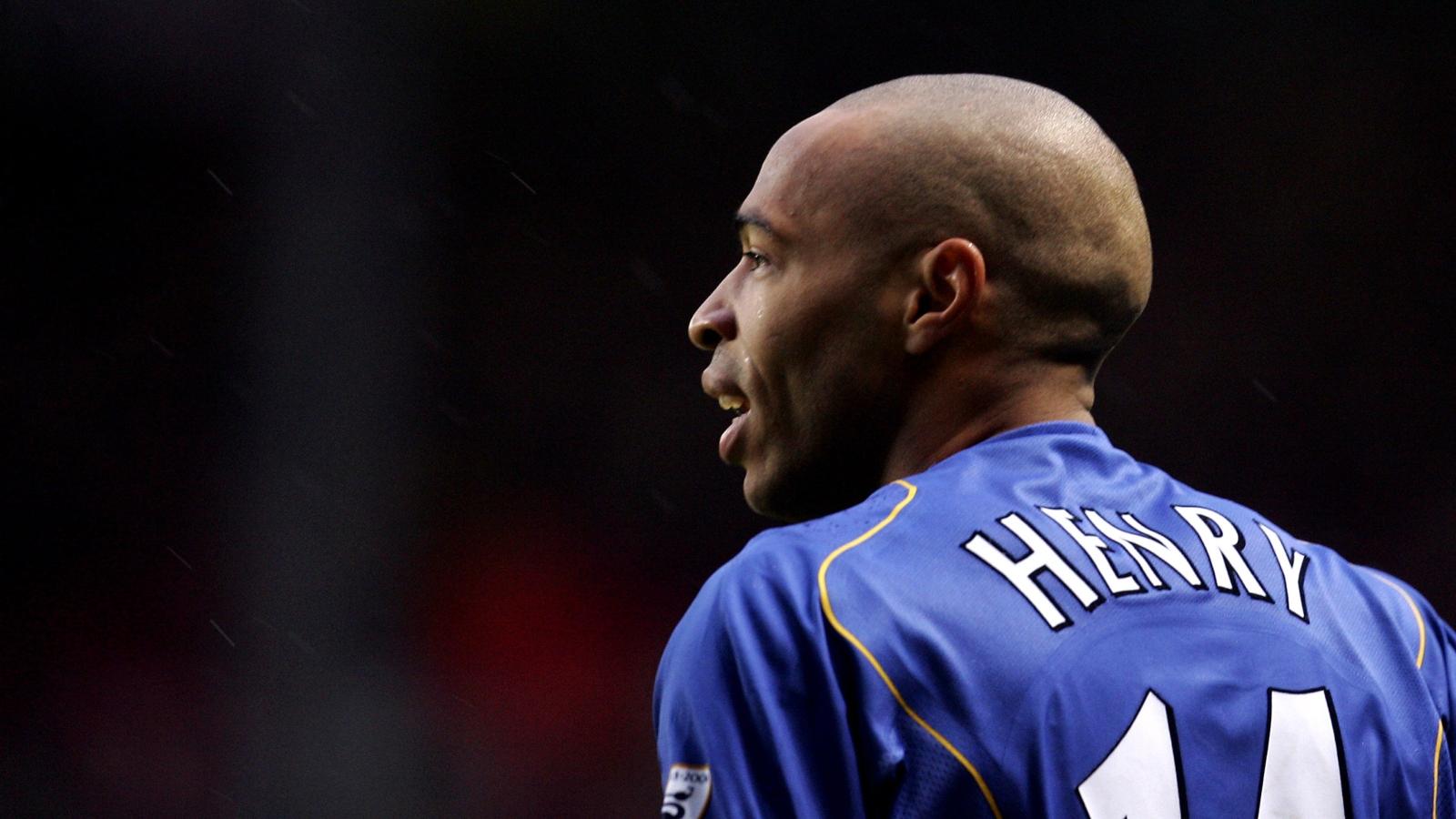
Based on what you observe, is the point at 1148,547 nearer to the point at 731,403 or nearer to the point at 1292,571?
the point at 1292,571

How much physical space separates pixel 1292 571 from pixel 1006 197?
1.35ft

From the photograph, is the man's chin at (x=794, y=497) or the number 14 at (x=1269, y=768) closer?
the number 14 at (x=1269, y=768)

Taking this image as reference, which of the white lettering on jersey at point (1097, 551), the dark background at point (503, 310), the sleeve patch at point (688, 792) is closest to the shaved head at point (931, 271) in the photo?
the white lettering on jersey at point (1097, 551)

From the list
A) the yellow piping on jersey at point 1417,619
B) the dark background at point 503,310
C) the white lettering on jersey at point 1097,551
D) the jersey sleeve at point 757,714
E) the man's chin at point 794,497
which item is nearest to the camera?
the jersey sleeve at point 757,714

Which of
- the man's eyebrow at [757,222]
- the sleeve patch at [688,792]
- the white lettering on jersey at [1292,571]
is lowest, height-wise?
the sleeve patch at [688,792]

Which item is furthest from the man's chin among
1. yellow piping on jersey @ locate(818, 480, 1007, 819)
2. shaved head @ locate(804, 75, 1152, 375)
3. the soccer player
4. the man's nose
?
yellow piping on jersey @ locate(818, 480, 1007, 819)

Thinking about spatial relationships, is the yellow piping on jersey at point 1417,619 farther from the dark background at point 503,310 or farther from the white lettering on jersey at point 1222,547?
the dark background at point 503,310

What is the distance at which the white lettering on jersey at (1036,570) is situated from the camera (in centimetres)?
118

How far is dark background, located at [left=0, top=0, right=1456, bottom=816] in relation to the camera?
5.95m

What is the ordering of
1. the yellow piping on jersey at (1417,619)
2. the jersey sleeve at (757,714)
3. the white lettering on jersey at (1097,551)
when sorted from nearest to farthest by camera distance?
the jersey sleeve at (757,714) → the white lettering on jersey at (1097,551) → the yellow piping on jersey at (1417,619)

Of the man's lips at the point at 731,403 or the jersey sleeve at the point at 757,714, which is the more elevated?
the man's lips at the point at 731,403

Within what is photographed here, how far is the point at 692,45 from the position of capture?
21.0ft

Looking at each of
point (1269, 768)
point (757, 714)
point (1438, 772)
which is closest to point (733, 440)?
point (757, 714)

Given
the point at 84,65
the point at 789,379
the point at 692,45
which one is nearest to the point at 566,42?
the point at 692,45
